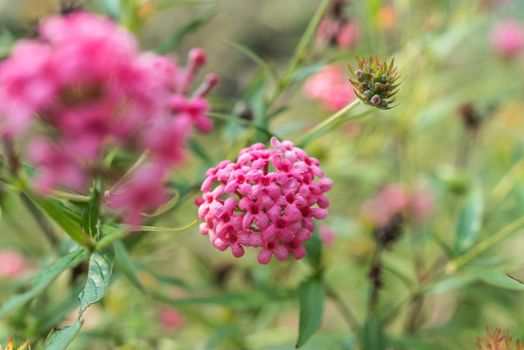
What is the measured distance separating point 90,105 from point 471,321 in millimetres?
1803

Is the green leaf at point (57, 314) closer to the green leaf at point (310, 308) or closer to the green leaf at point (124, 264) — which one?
the green leaf at point (124, 264)

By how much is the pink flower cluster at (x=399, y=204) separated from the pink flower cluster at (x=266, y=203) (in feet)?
3.52

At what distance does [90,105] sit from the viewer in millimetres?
945

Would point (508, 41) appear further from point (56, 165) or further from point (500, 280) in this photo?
point (56, 165)

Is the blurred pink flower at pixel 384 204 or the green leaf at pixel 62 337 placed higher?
the green leaf at pixel 62 337

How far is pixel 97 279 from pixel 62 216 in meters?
0.14

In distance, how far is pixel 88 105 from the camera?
95cm

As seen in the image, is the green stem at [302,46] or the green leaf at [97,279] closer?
the green leaf at [97,279]

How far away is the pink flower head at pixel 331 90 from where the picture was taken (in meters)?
2.47

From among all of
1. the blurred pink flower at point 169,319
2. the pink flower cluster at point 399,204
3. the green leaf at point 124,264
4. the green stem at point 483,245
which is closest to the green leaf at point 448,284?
the green stem at point 483,245

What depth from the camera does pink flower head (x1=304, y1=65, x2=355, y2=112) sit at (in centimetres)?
247

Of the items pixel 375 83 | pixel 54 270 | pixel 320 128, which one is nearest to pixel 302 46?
pixel 320 128

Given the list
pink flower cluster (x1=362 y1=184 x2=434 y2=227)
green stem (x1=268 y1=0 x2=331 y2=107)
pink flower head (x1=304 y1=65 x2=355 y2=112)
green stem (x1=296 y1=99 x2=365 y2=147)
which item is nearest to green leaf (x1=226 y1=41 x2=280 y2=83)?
green stem (x1=268 y1=0 x2=331 y2=107)

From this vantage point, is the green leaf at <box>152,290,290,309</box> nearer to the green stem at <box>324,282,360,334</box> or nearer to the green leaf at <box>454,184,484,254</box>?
the green stem at <box>324,282,360,334</box>
